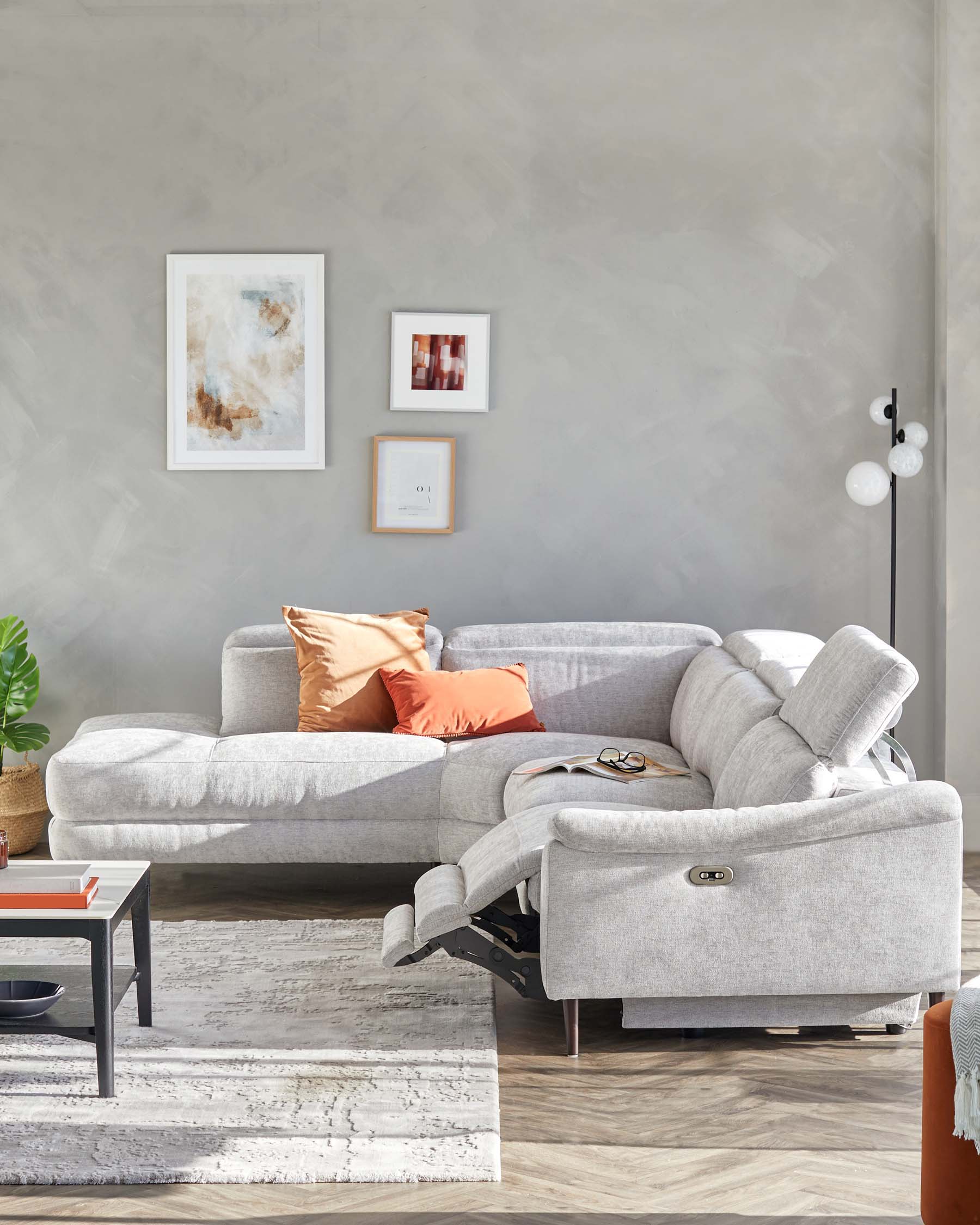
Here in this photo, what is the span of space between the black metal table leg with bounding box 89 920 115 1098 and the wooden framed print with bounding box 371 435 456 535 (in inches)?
103

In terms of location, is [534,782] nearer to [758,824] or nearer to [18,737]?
[758,824]

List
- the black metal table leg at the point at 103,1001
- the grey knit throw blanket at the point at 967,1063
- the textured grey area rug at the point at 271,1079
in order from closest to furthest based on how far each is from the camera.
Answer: the grey knit throw blanket at the point at 967,1063 → the textured grey area rug at the point at 271,1079 → the black metal table leg at the point at 103,1001

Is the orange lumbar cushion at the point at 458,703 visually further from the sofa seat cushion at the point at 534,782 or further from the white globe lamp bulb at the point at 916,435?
the white globe lamp bulb at the point at 916,435

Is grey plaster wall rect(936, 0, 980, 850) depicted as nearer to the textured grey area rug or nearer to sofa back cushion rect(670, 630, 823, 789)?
sofa back cushion rect(670, 630, 823, 789)

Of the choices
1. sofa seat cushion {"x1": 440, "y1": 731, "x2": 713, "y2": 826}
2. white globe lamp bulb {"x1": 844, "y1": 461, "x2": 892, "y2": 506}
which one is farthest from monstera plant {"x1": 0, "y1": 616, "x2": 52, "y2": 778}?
white globe lamp bulb {"x1": 844, "y1": 461, "x2": 892, "y2": 506}

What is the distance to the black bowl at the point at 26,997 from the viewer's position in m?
2.49

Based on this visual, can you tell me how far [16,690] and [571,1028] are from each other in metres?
2.84

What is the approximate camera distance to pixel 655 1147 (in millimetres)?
2289

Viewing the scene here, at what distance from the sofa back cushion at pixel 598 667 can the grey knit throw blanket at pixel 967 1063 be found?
2417 mm

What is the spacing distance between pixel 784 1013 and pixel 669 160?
3.46 meters

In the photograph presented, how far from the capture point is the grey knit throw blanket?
181 centimetres

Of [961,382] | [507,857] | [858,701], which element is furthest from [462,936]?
[961,382]

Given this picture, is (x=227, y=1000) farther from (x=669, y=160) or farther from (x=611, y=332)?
(x=669, y=160)

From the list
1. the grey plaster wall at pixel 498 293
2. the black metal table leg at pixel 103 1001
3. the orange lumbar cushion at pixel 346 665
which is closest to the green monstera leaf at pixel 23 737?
the grey plaster wall at pixel 498 293
